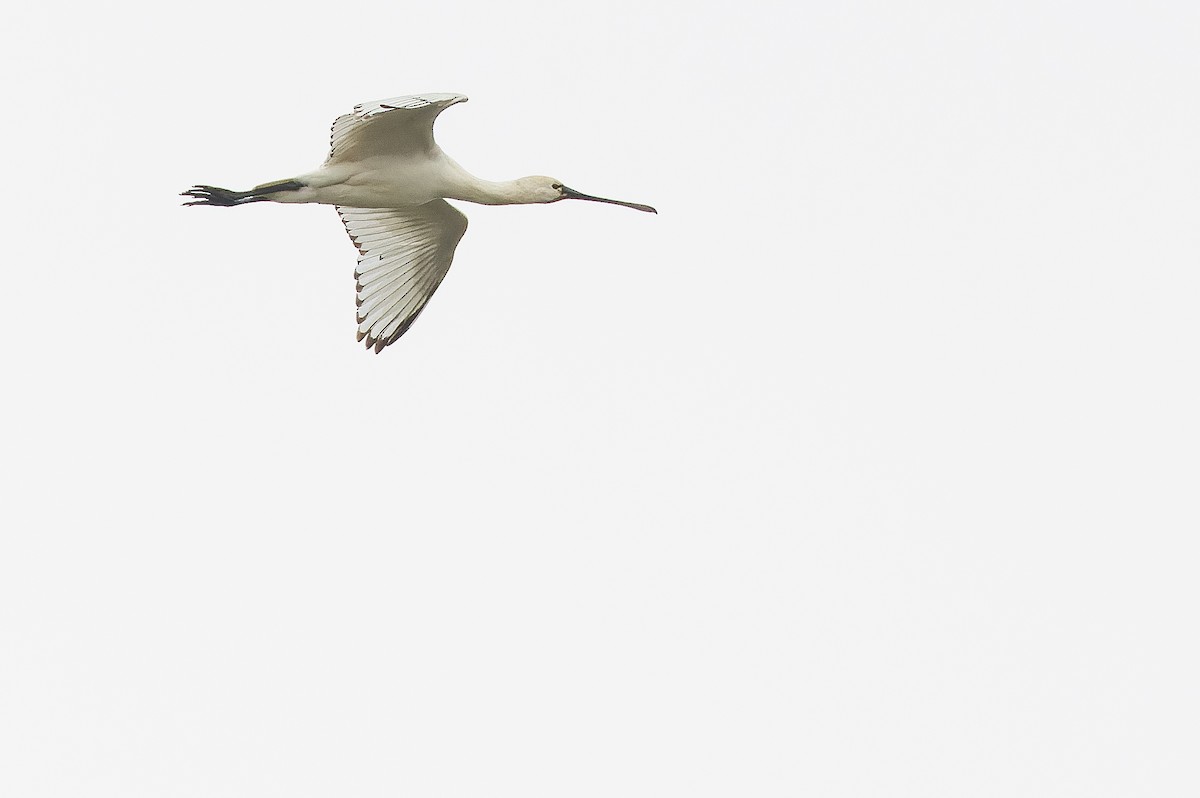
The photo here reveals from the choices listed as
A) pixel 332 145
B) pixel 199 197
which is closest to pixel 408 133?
pixel 332 145

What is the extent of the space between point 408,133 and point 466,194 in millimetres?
899

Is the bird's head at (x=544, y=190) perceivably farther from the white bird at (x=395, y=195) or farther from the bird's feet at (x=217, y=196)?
the bird's feet at (x=217, y=196)

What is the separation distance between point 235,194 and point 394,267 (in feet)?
5.97

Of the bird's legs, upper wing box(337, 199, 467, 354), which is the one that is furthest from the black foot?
upper wing box(337, 199, 467, 354)

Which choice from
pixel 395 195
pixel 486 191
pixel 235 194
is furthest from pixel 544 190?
pixel 235 194

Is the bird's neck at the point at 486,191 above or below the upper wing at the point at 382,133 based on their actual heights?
below

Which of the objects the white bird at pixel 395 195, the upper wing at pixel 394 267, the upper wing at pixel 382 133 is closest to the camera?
the upper wing at pixel 382 133

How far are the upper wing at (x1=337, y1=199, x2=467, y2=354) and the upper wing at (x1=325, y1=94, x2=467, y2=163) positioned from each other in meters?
1.51

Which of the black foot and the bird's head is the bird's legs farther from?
the bird's head

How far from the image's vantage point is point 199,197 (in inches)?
620

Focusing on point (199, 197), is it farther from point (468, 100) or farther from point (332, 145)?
point (468, 100)

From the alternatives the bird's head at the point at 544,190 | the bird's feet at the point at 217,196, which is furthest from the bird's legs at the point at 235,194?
the bird's head at the point at 544,190

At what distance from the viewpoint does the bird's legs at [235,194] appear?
15562mm

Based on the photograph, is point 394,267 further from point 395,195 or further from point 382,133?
point 382,133
